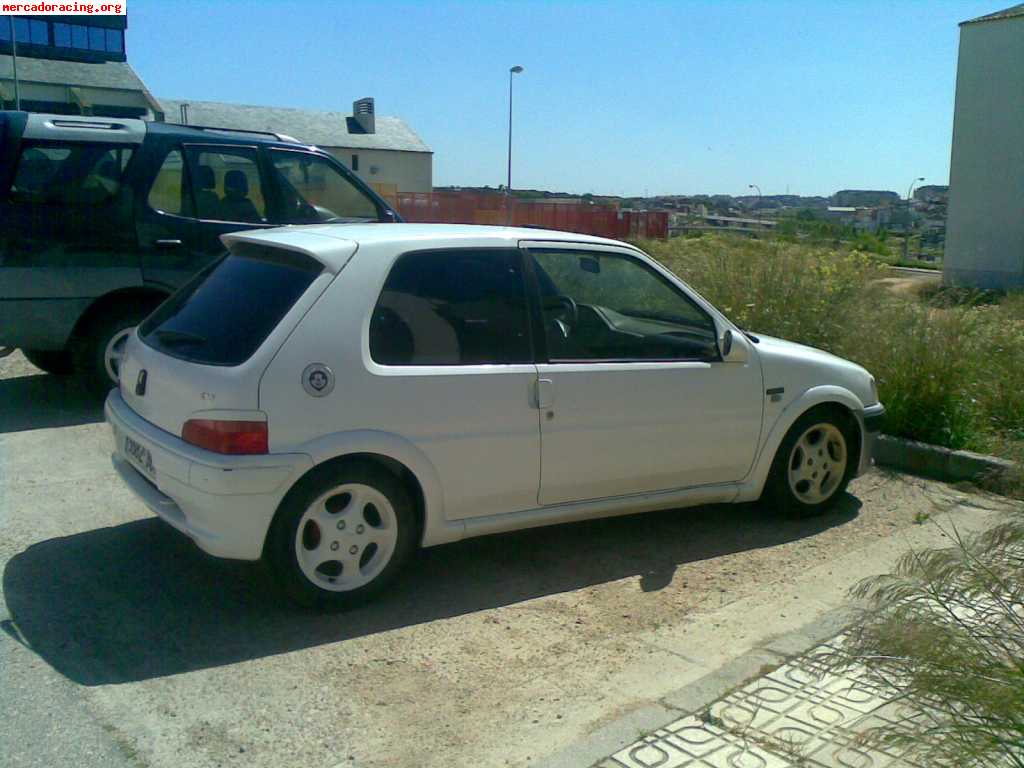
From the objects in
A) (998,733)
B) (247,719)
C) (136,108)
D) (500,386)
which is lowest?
(247,719)

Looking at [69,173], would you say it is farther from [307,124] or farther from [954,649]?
[307,124]

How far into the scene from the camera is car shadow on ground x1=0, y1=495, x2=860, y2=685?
4348 millimetres

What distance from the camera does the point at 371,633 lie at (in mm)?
4582

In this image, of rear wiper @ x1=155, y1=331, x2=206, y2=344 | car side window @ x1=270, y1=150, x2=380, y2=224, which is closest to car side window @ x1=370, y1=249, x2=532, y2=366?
rear wiper @ x1=155, y1=331, x2=206, y2=344

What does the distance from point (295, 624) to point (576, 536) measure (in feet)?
6.26

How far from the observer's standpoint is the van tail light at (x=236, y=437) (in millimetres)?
4383

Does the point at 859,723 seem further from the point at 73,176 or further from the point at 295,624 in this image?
the point at 73,176

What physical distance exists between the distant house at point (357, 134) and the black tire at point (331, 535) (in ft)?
167

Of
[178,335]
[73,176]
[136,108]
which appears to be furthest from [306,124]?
[178,335]

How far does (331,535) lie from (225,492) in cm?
54

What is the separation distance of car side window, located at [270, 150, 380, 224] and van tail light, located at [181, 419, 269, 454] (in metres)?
4.99

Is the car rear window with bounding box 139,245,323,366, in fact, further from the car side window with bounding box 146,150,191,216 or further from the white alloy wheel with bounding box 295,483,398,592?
the car side window with bounding box 146,150,191,216

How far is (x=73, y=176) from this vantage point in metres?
8.00

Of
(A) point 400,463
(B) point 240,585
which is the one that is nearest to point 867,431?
(A) point 400,463
